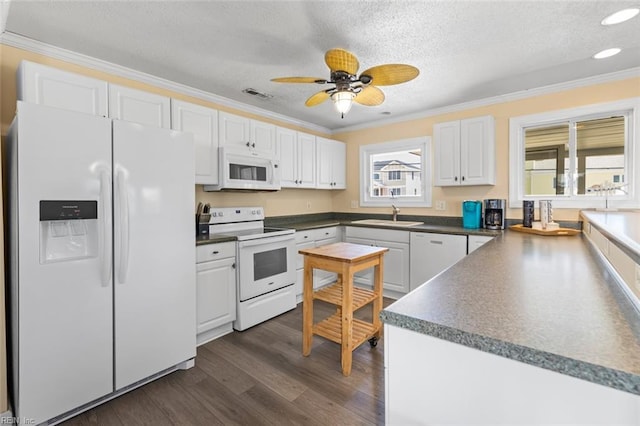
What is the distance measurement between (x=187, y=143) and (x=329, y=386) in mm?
1961

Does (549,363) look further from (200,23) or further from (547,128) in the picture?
(547,128)

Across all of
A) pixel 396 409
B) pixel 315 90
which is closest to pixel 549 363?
pixel 396 409

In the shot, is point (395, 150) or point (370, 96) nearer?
point (370, 96)

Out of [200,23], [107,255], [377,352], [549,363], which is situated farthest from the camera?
[377,352]

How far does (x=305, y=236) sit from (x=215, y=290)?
1321 millimetres

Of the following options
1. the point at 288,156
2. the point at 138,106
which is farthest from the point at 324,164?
the point at 138,106

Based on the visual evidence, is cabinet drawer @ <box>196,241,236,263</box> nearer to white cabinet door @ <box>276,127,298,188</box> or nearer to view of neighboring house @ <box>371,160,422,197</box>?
white cabinet door @ <box>276,127,298,188</box>

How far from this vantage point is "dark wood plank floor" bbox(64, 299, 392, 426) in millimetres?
1722

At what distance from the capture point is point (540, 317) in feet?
2.59

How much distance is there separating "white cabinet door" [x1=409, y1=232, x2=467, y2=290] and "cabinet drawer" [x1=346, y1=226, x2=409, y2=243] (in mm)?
116

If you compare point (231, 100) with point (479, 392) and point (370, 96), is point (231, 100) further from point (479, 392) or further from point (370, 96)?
point (479, 392)

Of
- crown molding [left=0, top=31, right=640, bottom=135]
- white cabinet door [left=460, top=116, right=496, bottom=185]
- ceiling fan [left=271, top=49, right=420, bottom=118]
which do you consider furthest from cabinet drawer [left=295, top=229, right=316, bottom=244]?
white cabinet door [left=460, top=116, right=496, bottom=185]

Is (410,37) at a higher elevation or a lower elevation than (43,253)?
higher

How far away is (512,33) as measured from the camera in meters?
2.03
